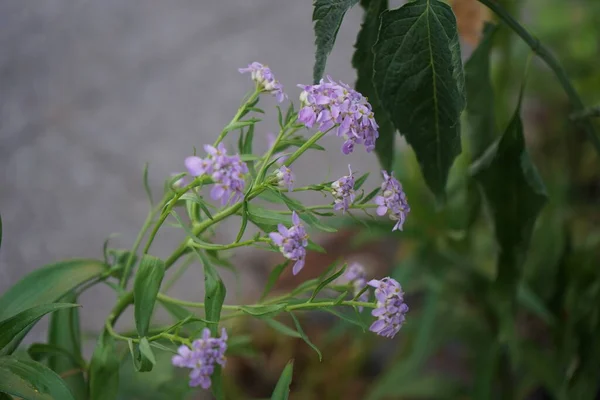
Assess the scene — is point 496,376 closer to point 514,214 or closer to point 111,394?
point 514,214

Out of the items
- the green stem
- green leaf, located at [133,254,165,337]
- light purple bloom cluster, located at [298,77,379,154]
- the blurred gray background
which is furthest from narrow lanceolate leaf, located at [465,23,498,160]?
the blurred gray background

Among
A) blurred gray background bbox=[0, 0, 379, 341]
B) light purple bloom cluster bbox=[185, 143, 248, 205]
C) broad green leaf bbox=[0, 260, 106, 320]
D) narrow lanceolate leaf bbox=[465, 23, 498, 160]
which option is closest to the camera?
light purple bloom cluster bbox=[185, 143, 248, 205]

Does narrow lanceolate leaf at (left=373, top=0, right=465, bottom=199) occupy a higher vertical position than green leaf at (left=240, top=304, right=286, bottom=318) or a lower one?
higher

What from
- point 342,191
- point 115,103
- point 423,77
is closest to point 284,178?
point 342,191

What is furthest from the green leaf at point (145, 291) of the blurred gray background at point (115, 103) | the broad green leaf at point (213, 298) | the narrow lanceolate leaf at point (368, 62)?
the blurred gray background at point (115, 103)

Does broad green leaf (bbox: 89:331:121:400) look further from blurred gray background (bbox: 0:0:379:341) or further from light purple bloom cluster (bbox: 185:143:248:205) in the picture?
blurred gray background (bbox: 0:0:379:341)

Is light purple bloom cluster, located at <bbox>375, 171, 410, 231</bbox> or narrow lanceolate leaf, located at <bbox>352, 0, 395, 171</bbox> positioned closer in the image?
light purple bloom cluster, located at <bbox>375, 171, 410, 231</bbox>

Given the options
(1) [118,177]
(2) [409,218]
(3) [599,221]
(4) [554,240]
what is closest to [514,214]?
(2) [409,218]

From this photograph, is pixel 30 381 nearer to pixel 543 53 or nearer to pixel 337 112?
pixel 337 112
